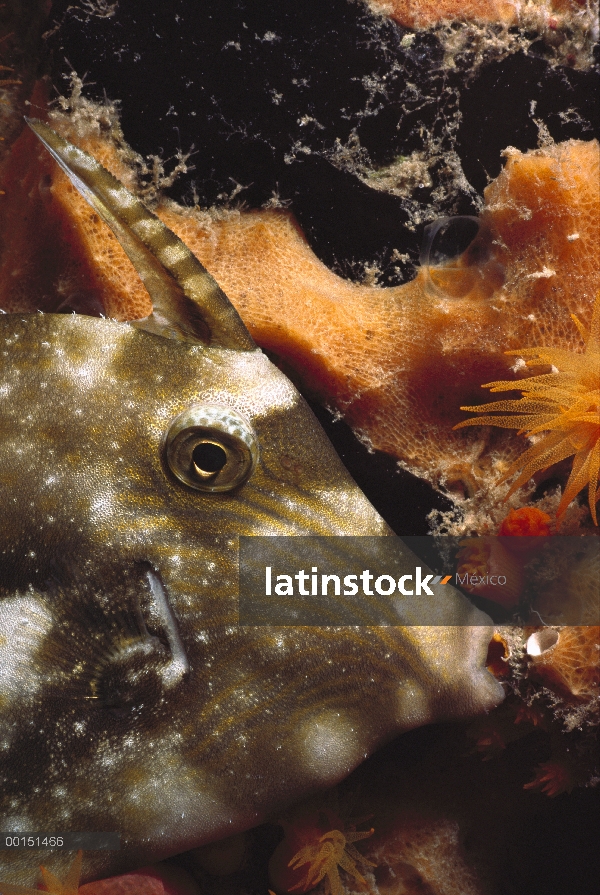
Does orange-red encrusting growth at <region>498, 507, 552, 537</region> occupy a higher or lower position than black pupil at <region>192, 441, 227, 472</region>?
lower

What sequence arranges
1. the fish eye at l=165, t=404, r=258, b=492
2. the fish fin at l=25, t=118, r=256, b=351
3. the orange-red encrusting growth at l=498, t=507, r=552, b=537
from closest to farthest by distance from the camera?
the fish eye at l=165, t=404, r=258, b=492, the fish fin at l=25, t=118, r=256, b=351, the orange-red encrusting growth at l=498, t=507, r=552, b=537

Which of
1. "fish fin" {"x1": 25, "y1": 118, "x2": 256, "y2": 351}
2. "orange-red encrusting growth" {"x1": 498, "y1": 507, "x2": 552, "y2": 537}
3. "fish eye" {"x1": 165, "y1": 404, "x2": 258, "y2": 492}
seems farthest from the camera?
"orange-red encrusting growth" {"x1": 498, "y1": 507, "x2": 552, "y2": 537}

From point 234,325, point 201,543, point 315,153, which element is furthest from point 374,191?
point 201,543

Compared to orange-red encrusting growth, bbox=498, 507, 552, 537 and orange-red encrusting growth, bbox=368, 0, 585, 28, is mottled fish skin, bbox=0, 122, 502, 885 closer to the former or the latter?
orange-red encrusting growth, bbox=498, 507, 552, 537

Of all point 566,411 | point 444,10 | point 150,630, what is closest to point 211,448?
point 150,630

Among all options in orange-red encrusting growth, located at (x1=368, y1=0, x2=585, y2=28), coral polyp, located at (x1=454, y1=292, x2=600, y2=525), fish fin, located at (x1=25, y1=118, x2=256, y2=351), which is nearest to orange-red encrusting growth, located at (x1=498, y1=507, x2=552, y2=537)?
coral polyp, located at (x1=454, y1=292, x2=600, y2=525)

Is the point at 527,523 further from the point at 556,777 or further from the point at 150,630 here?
the point at 150,630

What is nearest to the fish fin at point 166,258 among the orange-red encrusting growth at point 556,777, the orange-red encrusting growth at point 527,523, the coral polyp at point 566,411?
the coral polyp at point 566,411

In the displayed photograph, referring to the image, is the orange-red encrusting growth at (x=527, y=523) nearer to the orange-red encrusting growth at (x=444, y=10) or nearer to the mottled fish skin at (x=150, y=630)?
the mottled fish skin at (x=150, y=630)
